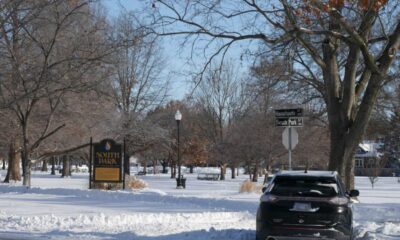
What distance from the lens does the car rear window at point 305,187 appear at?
34.3ft

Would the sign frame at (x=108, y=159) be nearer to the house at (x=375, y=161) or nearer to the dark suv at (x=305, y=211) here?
the dark suv at (x=305, y=211)

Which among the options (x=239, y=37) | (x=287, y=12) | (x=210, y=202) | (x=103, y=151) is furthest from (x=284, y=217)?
(x=103, y=151)

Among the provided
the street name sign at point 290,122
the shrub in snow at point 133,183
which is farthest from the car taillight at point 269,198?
the shrub in snow at point 133,183

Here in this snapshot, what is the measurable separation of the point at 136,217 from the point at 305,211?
271 inches

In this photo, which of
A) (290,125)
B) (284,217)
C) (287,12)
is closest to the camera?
(284,217)

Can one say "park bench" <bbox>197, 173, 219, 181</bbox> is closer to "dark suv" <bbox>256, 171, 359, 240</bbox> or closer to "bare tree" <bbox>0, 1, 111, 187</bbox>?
"bare tree" <bbox>0, 1, 111, 187</bbox>

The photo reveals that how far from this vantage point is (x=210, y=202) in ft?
71.9

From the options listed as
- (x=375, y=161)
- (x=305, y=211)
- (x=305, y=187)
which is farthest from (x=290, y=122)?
(x=375, y=161)

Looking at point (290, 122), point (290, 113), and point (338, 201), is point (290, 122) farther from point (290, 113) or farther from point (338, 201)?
point (338, 201)

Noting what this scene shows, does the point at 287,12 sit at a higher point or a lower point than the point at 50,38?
lower

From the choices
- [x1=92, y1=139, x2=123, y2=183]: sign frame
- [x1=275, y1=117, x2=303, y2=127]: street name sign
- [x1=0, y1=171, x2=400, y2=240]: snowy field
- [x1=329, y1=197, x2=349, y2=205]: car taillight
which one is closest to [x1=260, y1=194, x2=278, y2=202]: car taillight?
[x1=329, y1=197, x2=349, y2=205]: car taillight

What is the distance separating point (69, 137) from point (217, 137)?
27.5m

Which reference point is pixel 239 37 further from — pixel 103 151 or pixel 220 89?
pixel 220 89

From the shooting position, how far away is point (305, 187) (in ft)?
34.6
